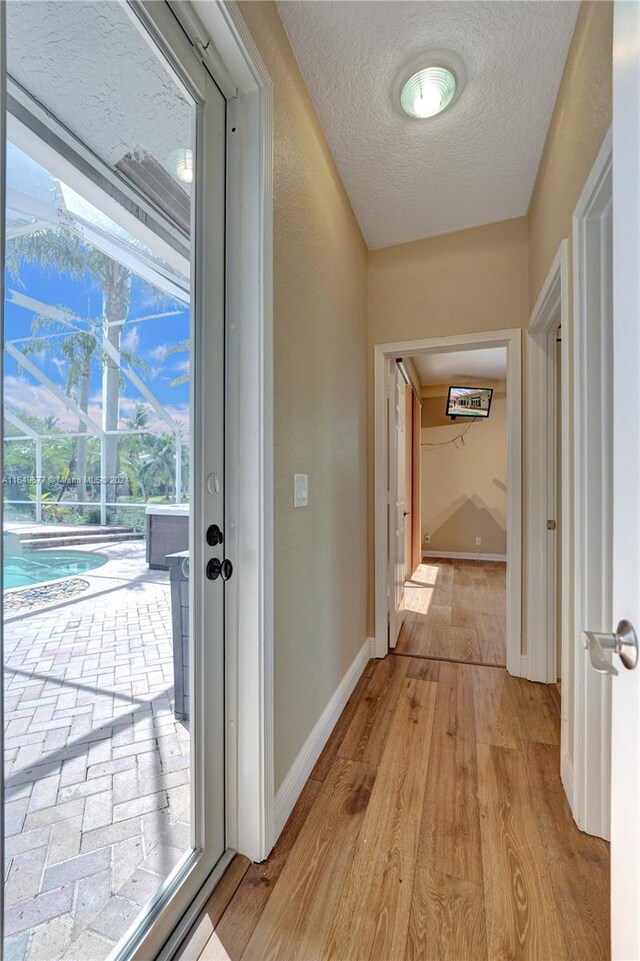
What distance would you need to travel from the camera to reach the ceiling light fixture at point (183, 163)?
110cm

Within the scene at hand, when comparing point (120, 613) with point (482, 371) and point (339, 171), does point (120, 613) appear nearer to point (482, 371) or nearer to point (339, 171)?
point (339, 171)

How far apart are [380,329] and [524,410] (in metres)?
1.06

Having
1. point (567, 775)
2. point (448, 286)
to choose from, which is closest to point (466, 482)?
point (448, 286)

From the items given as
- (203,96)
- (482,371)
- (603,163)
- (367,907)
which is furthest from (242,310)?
(482,371)

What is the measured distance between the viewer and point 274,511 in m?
1.31

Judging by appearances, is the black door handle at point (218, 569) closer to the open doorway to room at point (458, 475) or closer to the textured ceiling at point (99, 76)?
the textured ceiling at point (99, 76)

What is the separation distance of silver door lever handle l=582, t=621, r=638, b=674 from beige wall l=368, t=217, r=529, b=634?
2.03 metres

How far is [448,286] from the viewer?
252 centimetres

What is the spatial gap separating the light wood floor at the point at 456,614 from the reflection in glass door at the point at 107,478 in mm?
2026

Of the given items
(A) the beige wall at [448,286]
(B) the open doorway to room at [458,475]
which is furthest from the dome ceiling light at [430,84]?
(B) the open doorway to room at [458,475]

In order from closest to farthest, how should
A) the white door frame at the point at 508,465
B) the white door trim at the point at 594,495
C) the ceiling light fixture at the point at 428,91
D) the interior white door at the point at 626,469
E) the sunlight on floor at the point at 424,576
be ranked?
the interior white door at the point at 626,469
the white door trim at the point at 594,495
the ceiling light fixture at the point at 428,91
the white door frame at the point at 508,465
the sunlight on floor at the point at 424,576

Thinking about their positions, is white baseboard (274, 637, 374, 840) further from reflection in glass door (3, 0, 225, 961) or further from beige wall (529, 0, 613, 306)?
beige wall (529, 0, 613, 306)

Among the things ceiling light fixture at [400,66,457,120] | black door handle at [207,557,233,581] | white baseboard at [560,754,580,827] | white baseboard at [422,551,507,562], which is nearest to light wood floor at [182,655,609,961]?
white baseboard at [560,754,580,827]

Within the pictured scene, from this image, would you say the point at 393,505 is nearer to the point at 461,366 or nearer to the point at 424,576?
the point at 424,576
